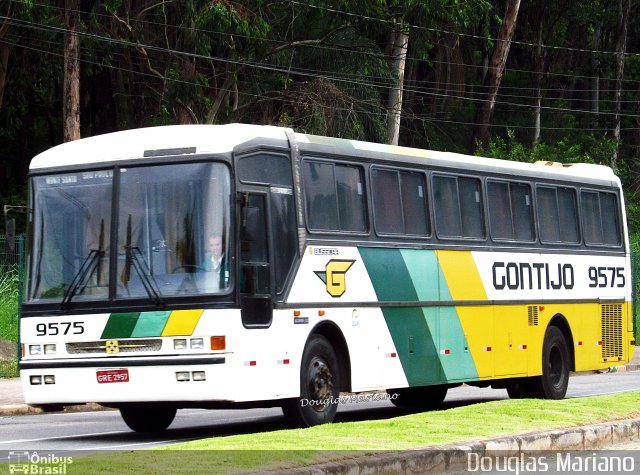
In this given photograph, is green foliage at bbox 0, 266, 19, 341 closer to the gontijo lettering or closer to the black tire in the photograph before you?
the black tire

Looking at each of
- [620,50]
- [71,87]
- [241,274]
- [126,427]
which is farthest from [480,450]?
[620,50]

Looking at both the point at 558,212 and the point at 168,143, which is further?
the point at 558,212

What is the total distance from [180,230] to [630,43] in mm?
53658

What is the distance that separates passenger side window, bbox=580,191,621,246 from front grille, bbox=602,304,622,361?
1064mm

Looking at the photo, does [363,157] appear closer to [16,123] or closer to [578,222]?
[578,222]

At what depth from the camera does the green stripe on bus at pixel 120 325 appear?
14523mm

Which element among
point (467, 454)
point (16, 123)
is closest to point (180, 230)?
point (467, 454)

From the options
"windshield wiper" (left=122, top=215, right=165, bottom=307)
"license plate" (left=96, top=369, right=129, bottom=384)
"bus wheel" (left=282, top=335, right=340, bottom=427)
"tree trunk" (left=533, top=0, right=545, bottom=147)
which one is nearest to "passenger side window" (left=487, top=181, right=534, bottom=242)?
"bus wheel" (left=282, top=335, right=340, bottom=427)

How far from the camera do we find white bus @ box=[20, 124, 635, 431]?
14.4 meters

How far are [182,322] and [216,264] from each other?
2.24 feet

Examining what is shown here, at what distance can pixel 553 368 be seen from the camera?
21.2 metres

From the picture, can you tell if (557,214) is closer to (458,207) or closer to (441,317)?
(458,207)

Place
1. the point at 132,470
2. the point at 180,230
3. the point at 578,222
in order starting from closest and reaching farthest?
the point at 132,470
the point at 180,230
the point at 578,222

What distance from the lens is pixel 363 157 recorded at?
1719cm
